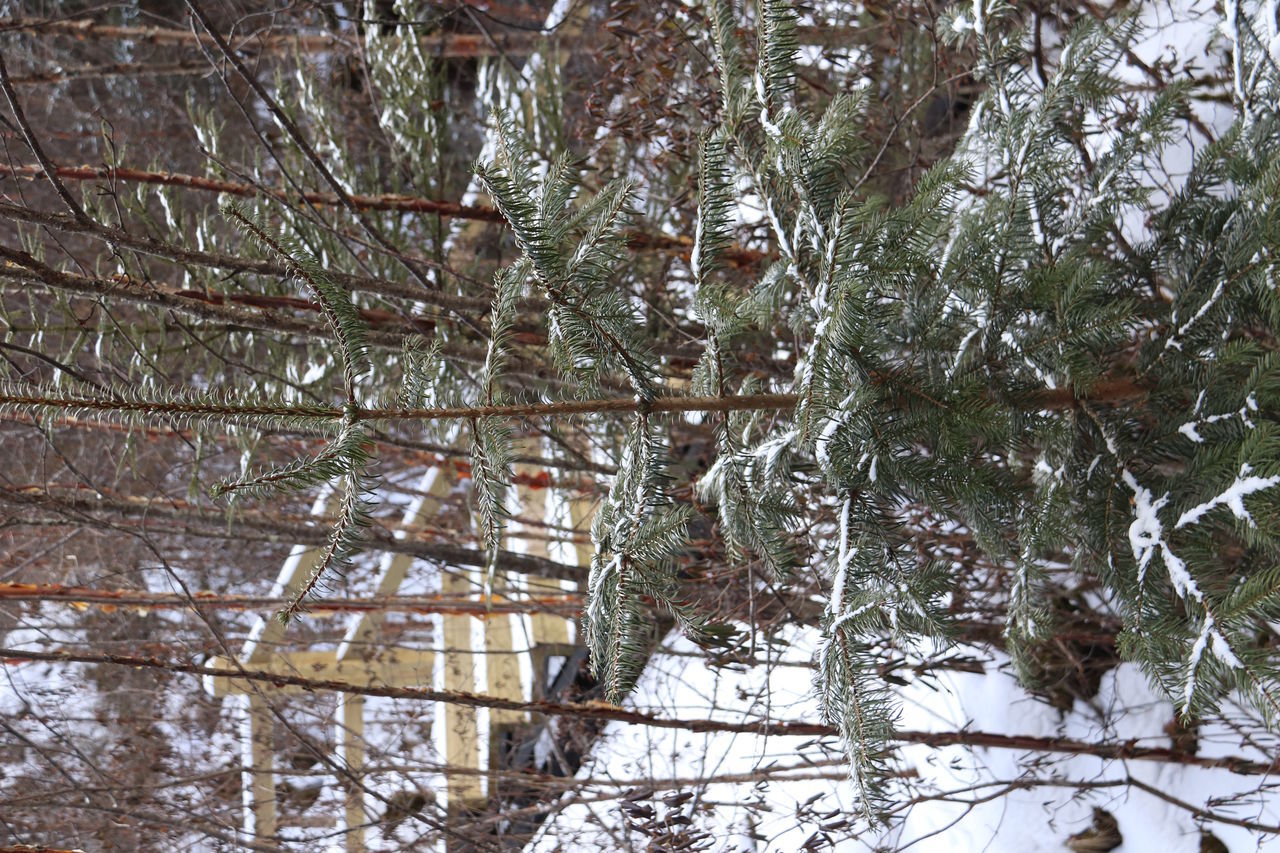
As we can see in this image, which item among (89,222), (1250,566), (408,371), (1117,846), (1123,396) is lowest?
(1117,846)

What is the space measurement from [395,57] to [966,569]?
216 cm

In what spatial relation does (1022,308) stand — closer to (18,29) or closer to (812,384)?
(812,384)

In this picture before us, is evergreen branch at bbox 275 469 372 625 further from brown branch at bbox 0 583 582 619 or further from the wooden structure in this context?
the wooden structure

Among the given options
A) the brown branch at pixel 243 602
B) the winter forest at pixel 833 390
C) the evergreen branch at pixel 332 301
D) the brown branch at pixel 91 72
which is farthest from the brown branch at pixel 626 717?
the brown branch at pixel 91 72

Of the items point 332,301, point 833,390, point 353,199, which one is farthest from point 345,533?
point 353,199

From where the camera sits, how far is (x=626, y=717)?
5.94 ft

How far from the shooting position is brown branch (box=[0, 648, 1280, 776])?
171 centimetres

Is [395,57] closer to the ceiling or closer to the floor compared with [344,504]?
closer to the ceiling

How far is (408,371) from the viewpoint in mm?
991

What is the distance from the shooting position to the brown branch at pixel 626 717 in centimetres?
171

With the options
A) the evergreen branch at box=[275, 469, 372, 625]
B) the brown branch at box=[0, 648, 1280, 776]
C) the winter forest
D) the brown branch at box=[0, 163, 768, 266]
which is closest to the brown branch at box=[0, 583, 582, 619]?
the winter forest

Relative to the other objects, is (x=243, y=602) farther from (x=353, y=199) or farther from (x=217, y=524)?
(x=353, y=199)

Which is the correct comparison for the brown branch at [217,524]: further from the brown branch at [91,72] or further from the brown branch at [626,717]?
the brown branch at [91,72]

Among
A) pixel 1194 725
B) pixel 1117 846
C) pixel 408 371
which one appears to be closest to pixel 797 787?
pixel 1117 846
